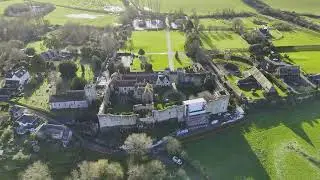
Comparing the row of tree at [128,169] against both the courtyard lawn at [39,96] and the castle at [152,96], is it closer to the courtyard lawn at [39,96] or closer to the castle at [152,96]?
the castle at [152,96]

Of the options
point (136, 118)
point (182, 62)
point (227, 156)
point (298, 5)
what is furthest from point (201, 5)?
point (227, 156)

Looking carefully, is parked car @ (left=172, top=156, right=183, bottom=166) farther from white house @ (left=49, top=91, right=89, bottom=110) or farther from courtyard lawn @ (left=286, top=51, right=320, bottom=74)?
→ courtyard lawn @ (left=286, top=51, right=320, bottom=74)

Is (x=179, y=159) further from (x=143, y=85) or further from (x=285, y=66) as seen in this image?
(x=285, y=66)

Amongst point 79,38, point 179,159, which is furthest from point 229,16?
point 179,159

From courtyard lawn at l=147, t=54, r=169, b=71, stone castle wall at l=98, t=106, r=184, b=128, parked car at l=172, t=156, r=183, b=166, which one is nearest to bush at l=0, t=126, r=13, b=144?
stone castle wall at l=98, t=106, r=184, b=128

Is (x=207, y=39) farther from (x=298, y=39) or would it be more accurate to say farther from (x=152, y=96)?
(x=152, y=96)
